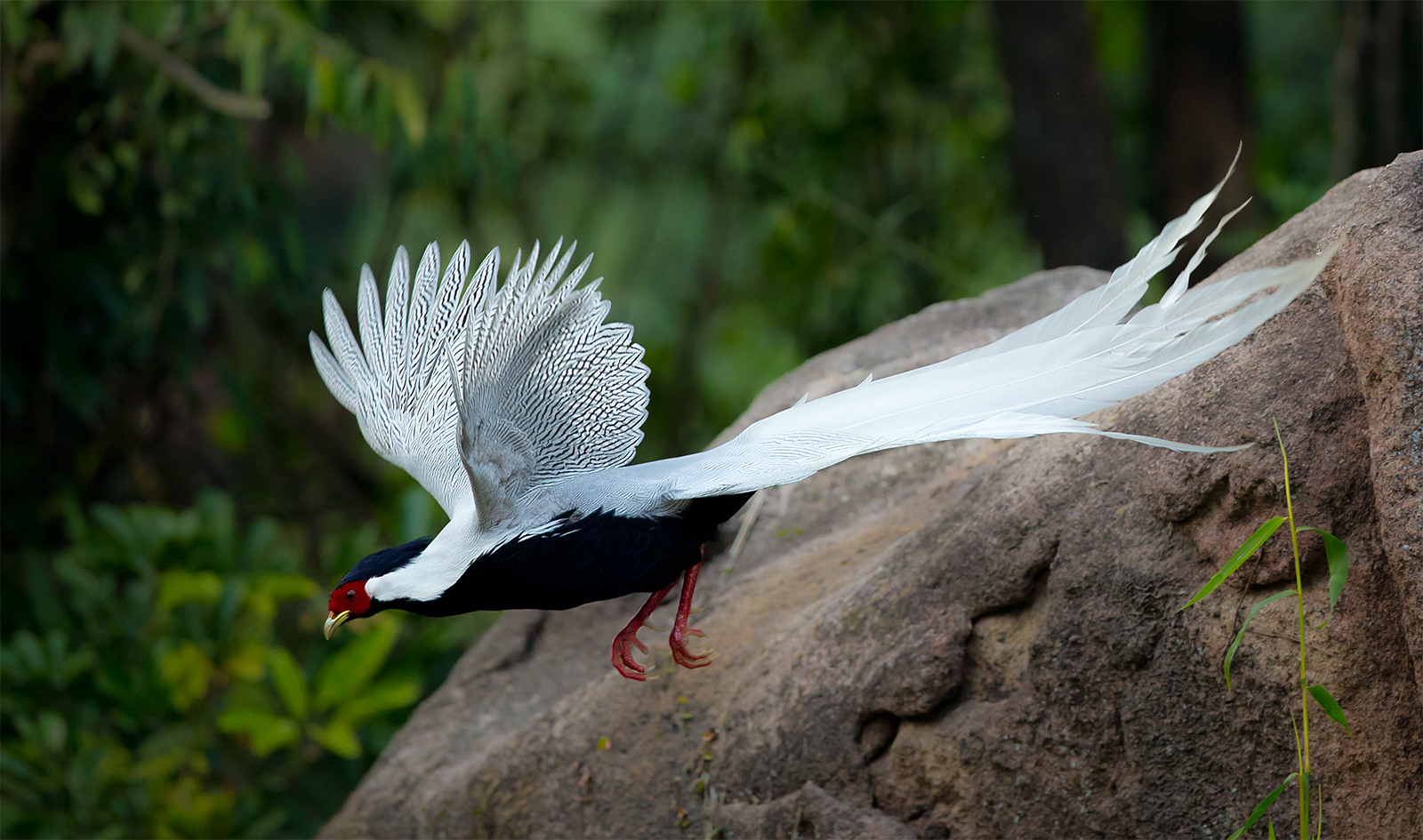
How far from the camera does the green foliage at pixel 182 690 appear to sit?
13.6 ft

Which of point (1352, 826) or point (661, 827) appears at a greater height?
point (661, 827)

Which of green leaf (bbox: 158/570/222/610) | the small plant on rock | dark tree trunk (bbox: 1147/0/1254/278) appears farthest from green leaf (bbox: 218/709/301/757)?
dark tree trunk (bbox: 1147/0/1254/278)

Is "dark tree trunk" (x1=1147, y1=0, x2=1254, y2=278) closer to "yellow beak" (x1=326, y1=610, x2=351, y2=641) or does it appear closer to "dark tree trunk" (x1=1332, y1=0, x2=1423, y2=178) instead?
"dark tree trunk" (x1=1332, y1=0, x2=1423, y2=178)

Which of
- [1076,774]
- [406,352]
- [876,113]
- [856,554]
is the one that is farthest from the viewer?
[876,113]

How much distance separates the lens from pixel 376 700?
4.16 metres

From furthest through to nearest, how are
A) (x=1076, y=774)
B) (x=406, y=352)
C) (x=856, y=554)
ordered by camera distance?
(x=856, y=554) → (x=406, y=352) → (x=1076, y=774)

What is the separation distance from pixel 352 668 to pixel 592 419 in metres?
2.30

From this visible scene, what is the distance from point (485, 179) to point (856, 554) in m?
3.75

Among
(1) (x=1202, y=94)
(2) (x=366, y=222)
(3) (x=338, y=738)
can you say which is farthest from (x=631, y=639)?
(1) (x=1202, y=94)

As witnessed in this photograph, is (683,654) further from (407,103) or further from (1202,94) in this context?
(1202,94)

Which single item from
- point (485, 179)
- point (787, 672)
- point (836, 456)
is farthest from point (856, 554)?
point (485, 179)

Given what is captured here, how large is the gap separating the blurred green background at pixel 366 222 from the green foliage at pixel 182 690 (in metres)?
0.02

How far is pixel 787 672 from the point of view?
2.54m

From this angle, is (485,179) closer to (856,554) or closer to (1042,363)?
(856,554)
